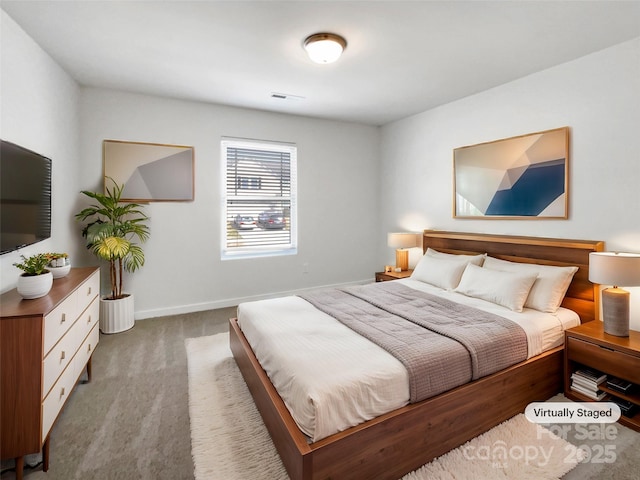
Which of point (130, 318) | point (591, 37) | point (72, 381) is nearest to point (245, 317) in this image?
point (72, 381)

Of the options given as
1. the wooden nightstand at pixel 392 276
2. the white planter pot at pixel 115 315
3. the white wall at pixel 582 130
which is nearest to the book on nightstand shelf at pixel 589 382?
the white wall at pixel 582 130

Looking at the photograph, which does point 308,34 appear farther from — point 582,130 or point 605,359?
point 605,359

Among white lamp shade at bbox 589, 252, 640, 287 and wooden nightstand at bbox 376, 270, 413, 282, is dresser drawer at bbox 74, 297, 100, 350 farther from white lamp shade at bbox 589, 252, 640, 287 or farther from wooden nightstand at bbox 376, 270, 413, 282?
white lamp shade at bbox 589, 252, 640, 287

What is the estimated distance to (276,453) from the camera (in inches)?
67.9

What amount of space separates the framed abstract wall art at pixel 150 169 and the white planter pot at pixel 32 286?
207cm

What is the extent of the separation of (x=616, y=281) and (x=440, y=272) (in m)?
1.40

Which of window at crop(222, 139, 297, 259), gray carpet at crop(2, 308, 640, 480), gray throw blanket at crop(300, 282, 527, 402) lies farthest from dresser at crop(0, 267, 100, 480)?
window at crop(222, 139, 297, 259)

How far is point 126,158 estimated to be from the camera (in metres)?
3.62

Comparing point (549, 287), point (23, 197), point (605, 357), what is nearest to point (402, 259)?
point (549, 287)

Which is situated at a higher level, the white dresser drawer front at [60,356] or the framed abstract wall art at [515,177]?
the framed abstract wall art at [515,177]

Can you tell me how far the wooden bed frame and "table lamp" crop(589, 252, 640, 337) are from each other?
38 centimetres

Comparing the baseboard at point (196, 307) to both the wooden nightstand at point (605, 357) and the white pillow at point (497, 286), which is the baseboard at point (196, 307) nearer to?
the white pillow at point (497, 286)

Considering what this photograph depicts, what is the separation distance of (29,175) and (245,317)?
1.85 metres

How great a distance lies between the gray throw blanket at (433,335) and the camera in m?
1.74
